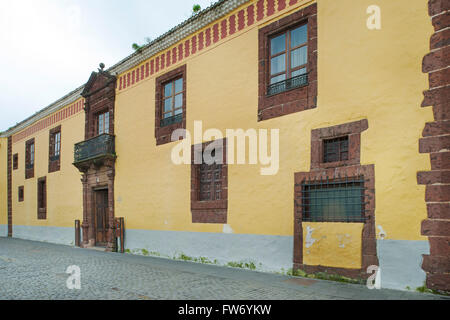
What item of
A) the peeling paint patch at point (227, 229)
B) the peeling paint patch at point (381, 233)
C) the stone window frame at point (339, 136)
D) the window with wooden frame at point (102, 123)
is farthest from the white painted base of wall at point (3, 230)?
the peeling paint patch at point (381, 233)

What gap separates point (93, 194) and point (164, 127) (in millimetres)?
5074

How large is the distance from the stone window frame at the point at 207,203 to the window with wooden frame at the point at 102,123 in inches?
211

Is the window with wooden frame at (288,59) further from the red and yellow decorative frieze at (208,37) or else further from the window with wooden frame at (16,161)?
the window with wooden frame at (16,161)

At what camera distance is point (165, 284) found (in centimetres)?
712

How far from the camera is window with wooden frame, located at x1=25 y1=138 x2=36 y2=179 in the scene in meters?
19.8

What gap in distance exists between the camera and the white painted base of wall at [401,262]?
6.09 m

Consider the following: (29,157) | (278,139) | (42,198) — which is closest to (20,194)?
(29,157)

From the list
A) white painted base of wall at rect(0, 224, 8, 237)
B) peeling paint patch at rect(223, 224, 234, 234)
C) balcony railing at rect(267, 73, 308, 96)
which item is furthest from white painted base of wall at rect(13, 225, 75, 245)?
balcony railing at rect(267, 73, 308, 96)

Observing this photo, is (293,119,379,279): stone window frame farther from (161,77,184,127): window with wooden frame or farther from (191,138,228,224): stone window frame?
(161,77,184,127): window with wooden frame

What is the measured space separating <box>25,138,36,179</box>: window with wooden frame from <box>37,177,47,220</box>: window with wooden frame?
1.38m

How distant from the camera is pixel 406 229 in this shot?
6.27 m

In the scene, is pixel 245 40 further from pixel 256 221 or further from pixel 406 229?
pixel 406 229

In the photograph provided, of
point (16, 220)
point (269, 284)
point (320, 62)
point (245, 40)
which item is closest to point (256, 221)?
point (269, 284)

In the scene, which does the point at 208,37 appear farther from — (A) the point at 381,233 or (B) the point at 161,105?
(A) the point at 381,233
